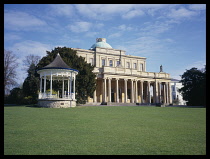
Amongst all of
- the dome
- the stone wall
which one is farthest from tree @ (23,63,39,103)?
the dome

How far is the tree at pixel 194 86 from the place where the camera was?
44625 mm

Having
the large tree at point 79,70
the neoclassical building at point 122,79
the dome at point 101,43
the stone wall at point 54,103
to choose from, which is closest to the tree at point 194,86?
the neoclassical building at point 122,79

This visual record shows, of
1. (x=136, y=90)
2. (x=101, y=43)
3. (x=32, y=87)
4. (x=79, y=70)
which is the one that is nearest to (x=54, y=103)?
(x=79, y=70)

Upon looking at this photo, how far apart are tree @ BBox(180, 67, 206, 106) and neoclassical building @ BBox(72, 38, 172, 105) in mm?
8796

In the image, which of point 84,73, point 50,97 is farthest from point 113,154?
point 84,73

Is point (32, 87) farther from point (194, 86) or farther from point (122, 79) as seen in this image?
point (194, 86)

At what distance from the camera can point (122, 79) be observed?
52.2 meters

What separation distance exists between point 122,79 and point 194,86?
58.3ft

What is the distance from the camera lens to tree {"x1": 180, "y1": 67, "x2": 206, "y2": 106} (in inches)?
1757

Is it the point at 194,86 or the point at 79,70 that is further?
the point at 194,86

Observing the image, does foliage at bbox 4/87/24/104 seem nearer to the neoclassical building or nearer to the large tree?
the neoclassical building

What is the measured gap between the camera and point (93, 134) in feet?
31.5

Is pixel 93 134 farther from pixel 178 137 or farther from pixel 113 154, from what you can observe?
pixel 178 137

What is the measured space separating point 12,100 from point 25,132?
4345cm
